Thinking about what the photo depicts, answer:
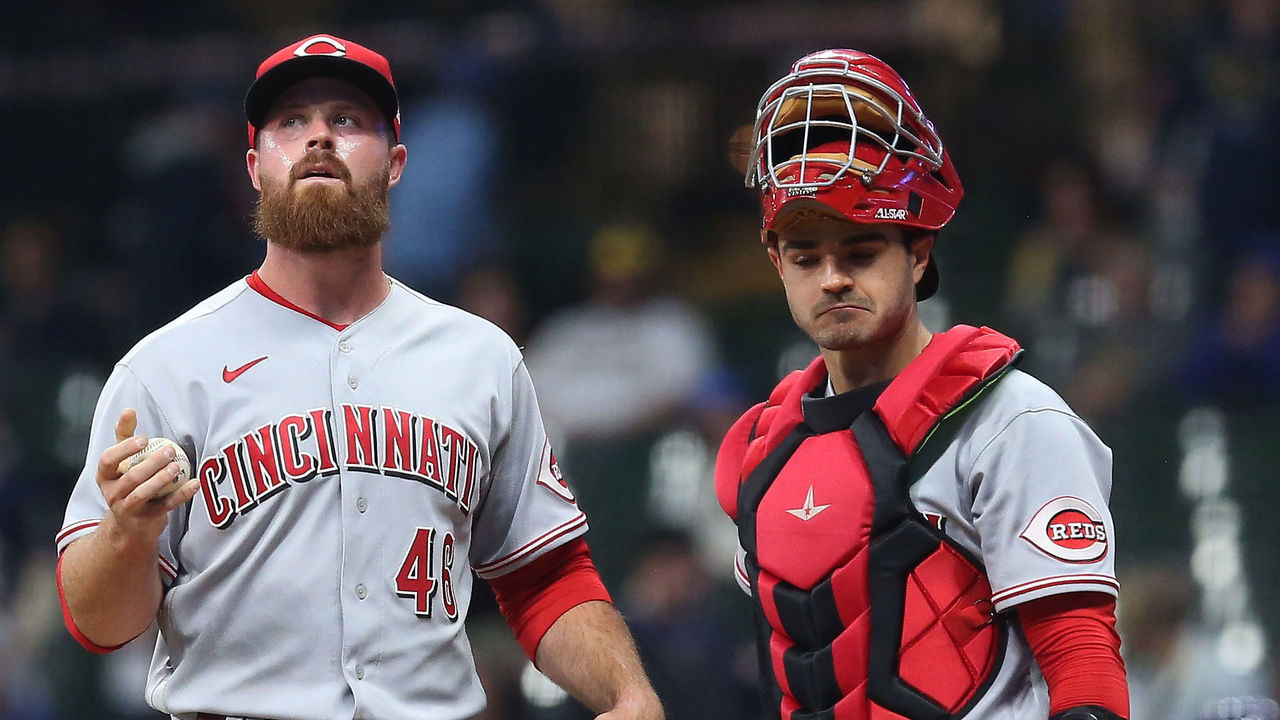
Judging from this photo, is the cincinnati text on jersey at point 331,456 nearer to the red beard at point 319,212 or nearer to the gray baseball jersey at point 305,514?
the gray baseball jersey at point 305,514

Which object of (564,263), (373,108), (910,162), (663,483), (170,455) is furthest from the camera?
(564,263)

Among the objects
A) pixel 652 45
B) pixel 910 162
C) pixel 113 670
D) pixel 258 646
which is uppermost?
pixel 652 45

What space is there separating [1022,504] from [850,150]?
0.68 m

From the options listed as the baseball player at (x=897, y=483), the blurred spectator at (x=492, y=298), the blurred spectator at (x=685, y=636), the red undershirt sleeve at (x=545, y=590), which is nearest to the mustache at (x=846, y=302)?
the baseball player at (x=897, y=483)

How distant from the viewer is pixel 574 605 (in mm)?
3459

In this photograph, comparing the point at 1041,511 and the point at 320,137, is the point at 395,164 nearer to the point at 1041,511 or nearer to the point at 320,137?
the point at 320,137

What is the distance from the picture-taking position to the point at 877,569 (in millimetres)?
2865

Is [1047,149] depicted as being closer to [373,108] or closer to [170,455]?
[373,108]

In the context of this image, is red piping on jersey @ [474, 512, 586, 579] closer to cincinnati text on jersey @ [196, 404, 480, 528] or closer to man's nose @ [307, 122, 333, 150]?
cincinnati text on jersey @ [196, 404, 480, 528]

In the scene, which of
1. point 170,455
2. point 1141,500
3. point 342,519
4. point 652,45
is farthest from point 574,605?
point 652,45

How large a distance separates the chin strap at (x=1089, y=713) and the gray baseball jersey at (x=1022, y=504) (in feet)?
0.55

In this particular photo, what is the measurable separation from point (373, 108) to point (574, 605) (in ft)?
3.49

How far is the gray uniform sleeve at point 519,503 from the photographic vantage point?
11.3ft

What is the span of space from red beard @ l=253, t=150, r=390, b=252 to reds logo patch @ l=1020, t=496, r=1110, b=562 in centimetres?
134
